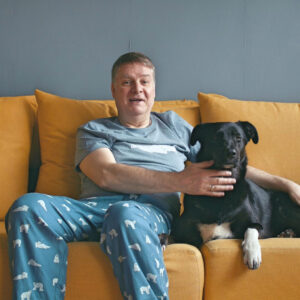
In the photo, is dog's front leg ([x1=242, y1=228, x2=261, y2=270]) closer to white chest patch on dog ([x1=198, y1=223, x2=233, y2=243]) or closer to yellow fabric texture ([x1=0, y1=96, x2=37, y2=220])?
white chest patch on dog ([x1=198, y1=223, x2=233, y2=243])

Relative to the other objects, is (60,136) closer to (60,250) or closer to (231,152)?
(60,250)

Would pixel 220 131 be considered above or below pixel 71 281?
above

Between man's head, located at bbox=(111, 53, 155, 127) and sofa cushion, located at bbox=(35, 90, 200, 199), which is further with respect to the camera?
sofa cushion, located at bbox=(35, 90, 200, 199)

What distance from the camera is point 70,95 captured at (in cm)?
270

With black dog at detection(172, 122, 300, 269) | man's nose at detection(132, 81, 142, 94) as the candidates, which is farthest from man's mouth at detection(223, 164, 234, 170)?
man's nose at detection(132, 81, 142, 94)

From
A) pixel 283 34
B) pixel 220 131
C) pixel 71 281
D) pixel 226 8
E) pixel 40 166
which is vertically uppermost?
pixel 226 8

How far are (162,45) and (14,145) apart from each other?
122cm

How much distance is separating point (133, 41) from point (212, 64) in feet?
1.87

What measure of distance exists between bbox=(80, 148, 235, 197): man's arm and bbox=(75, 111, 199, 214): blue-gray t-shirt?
68mm

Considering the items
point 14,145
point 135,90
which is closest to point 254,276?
point 135,90

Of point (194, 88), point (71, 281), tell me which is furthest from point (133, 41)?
point (71, 281)

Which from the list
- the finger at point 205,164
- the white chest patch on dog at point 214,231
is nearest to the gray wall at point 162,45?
the finger at point 205,164

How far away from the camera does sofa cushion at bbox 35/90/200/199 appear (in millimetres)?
2100

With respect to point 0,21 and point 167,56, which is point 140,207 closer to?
point 167,56
